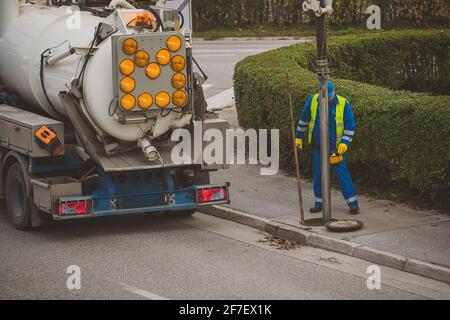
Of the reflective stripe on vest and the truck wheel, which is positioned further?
the truck wheel

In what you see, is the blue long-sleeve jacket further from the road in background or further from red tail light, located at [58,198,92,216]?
the road in background

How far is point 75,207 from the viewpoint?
12.7 metres

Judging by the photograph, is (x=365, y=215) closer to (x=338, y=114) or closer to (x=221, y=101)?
(x=338, y=114)

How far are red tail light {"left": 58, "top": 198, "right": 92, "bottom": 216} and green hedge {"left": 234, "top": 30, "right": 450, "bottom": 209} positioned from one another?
3.73m

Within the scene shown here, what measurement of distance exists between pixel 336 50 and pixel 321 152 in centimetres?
803

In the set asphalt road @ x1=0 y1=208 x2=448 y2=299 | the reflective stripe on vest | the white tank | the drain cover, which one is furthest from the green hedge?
the white tank

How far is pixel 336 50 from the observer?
20781 millimetres

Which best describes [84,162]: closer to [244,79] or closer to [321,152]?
[321,152]

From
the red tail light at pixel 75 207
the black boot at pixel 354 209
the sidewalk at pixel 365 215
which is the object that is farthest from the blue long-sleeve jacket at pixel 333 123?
the red tail light at pixel 75 207

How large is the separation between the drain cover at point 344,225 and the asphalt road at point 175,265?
1.41 ft

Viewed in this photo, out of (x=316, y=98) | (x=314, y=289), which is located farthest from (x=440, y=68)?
(x=314, y=289)

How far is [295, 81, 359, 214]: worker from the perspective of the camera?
43.5 ft

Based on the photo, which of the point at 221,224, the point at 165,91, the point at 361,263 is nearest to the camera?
the point at 361,263

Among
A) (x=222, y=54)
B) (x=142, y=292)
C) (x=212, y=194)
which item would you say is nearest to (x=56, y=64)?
(x=212, y=194)
